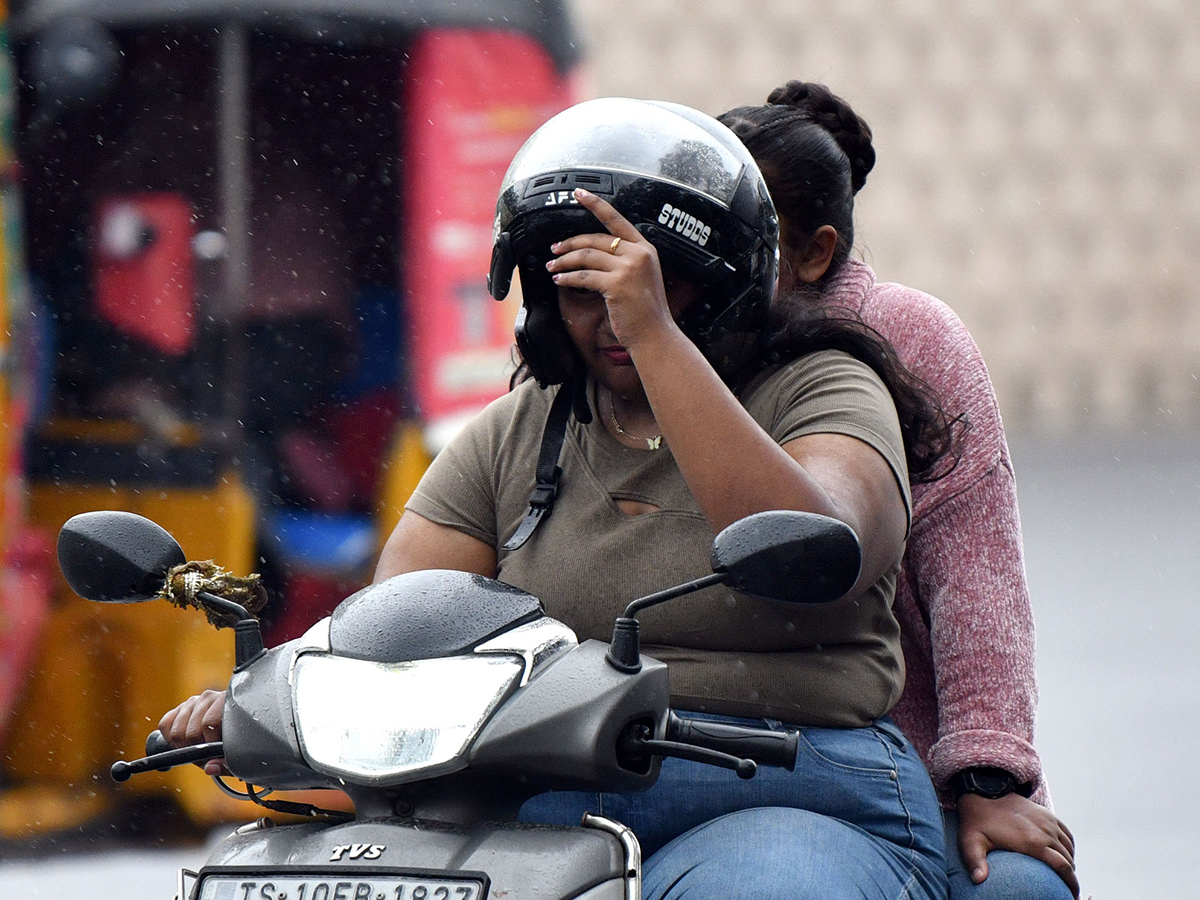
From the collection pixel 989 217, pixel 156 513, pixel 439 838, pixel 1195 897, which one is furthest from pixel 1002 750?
pixel 989 217

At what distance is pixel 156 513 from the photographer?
616 centimetres

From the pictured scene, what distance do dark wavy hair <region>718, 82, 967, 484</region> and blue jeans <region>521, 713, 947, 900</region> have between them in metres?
0.45

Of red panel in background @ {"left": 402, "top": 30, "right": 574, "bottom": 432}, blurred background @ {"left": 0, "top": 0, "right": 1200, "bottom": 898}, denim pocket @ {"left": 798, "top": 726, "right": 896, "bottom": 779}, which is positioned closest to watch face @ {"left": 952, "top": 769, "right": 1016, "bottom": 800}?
denim pocket @ {"left": 798, "top": 726, "right": 896, "bottom": 779}

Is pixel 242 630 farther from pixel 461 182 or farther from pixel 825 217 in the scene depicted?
pixel 461 182

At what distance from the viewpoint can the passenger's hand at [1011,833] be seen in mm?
2396

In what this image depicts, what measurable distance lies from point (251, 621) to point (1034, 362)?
103 feet

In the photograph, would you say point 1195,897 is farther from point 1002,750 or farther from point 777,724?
point 777,724

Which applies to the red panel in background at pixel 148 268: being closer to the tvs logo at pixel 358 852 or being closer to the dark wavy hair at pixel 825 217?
the dark wavy hair at pixel 825 217

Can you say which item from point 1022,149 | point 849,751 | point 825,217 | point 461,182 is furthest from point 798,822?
point 1022,149

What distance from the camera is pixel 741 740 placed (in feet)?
5.85

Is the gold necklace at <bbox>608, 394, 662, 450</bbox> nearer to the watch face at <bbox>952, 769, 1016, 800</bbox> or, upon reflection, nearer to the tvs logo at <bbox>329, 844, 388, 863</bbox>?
the watch face at <bbox>952, 769, 1016, 800</bbox>

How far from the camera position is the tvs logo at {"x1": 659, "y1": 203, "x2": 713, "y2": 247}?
2.16 m

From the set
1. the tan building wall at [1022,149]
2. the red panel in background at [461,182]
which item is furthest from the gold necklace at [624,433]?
the tan building wall at [1022,149]

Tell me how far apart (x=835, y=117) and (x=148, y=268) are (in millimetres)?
3921
